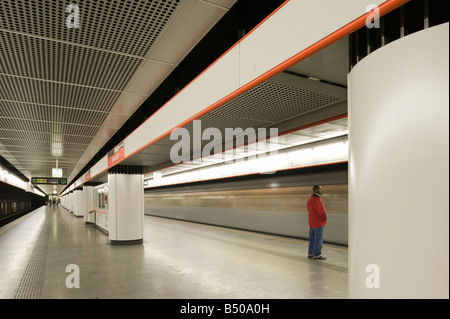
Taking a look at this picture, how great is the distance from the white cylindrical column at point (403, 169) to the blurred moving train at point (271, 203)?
6.20 meters

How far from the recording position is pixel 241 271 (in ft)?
17.6

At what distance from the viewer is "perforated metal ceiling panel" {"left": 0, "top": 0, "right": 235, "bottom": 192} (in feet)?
8.47

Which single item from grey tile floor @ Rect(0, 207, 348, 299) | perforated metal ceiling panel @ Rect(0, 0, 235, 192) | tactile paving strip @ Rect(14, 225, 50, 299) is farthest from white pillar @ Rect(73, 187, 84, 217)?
perforated metal ceiling panel @ Rect(0, 0, 235, 192)

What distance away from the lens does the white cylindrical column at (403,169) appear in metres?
1.32

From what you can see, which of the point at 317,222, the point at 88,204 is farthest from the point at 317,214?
the point at 88,204

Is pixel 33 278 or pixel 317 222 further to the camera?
pixel 317 222

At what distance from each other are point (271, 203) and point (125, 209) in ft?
15.0

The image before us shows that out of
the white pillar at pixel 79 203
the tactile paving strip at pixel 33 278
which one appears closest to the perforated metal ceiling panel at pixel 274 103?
the tactile paving strip at pixel 33 278

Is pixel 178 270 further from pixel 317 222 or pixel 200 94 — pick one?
pixel 200 94

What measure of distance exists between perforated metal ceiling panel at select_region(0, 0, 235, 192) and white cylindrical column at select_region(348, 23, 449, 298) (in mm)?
1811

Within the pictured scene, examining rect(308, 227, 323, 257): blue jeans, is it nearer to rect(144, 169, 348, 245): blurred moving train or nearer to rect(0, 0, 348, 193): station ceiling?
rect(144, 169, 348, 245): blurred moving train

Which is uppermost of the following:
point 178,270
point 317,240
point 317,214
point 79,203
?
point 317,214

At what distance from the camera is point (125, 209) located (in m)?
9.05

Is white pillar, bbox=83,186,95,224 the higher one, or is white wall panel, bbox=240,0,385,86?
white wall panel, bbox=240,0,385,86
